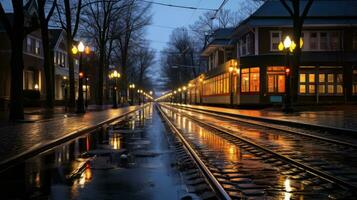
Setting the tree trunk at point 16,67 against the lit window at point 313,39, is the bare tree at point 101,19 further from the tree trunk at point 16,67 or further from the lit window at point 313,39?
the tree trunk at point 16,67

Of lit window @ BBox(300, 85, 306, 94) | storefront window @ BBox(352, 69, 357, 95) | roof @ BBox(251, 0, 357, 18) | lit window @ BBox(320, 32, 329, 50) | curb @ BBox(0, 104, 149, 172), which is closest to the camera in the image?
curb @ BBox(0, 104, 149, 172)

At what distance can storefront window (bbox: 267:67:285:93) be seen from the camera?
50531 millimetres

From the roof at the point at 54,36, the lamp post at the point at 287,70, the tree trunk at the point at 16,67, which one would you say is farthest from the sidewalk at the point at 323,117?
the roof at the point at 54,36

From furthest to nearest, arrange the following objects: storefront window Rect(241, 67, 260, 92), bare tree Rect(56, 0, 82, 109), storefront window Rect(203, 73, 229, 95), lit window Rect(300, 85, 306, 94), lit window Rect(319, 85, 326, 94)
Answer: storefront window Rect(203, 73, 229, 95) < lit window Rect(300, 85, 306, 94) < lit window Rect(319, 85, 326, 94) < storefront window Rect(241, 67, 260, 92) < bare tree Rect(56, 0, 82, 109)

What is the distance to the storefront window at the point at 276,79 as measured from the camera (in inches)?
1989

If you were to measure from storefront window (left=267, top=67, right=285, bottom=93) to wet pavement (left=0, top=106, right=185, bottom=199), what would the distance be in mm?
36449

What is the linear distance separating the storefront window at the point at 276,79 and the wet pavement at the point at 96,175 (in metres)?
36.4

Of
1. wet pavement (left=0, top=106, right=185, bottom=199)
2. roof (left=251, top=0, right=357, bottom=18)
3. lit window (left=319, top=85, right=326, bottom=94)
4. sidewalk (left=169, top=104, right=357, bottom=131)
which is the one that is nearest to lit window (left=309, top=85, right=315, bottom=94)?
lit window (left=319, top=85, right=326, bottom=94)

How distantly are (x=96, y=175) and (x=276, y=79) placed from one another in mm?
42379

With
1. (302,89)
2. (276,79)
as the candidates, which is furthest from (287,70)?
(302,89)

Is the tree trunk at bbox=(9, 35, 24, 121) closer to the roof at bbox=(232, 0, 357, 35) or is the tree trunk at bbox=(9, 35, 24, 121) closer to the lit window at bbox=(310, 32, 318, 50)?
the roof at bbox=(232, 0, 357, 35)

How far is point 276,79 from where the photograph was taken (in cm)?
5066

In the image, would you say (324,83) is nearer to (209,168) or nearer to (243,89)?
(243,89)

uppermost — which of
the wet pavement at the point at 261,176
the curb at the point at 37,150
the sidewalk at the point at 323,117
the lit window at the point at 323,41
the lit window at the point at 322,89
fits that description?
the lit window at the point at 323,41
